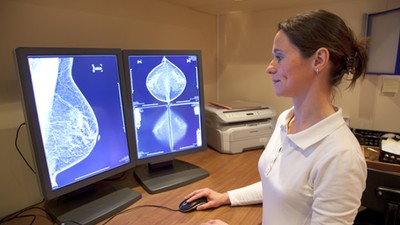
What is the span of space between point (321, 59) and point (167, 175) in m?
0.84

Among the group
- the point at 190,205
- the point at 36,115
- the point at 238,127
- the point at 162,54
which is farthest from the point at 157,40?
the point at 190,205

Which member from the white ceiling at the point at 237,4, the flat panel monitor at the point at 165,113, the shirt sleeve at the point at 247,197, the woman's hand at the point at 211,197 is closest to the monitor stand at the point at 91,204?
the flat panel monitor at the point at 165,113

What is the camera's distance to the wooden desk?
933 mm

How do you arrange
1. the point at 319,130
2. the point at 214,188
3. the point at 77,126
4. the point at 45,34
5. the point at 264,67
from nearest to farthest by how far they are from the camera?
the point at 319,130 → the point at 77,126 → the point at 45,34 → the point at 214,188 → the point at 264,67

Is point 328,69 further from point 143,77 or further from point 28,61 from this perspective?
point 28,61

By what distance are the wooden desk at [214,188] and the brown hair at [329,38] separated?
57cm

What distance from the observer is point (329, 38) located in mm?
714

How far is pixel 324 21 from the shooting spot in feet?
2.37

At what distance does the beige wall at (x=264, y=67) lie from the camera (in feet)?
4.86

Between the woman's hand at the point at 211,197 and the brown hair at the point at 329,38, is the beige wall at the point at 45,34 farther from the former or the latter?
the brown hair at the point at 329,38

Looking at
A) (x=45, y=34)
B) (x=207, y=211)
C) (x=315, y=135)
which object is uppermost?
(x=45, y=34)

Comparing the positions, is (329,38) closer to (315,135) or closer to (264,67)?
(315,135)

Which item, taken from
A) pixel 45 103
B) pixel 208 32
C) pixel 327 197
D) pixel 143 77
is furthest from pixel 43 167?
pixel 208 32

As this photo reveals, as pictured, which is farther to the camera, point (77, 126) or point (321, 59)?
point (77, 126)
